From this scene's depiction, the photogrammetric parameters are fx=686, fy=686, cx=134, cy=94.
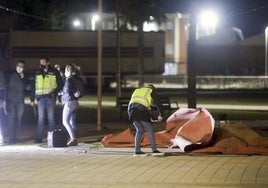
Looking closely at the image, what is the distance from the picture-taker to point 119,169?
11930 mm

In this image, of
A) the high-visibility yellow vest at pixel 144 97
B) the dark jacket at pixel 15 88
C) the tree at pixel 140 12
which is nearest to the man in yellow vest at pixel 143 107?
the high-visibility yellow vest at pixel 144 97

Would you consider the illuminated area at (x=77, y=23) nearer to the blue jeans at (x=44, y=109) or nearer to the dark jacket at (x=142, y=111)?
the blue jeans at (x=44, y=109)

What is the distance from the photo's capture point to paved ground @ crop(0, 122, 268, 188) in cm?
1052

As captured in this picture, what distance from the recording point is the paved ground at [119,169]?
10.5m

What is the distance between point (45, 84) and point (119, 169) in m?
4.52

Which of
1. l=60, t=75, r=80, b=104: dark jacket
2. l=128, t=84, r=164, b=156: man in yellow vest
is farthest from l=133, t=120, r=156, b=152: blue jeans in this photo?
l=60, t=75, r=80, b=104: dark jacket

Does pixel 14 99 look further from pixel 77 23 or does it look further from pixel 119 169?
pixel 77 23

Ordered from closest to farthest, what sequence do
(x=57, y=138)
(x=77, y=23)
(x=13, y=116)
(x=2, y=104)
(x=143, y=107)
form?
(x=143, y=107)
(x=57, y=138)
(x=2, y=104)
(x=13, y=116)
(x=77, y=23)

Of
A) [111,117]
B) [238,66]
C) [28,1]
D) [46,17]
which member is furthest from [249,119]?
[238,66]

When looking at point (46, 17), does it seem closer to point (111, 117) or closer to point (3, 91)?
point (111, 117)

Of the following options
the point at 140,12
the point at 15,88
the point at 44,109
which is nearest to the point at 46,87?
the point at 44,109

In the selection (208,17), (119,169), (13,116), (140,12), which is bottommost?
(119,169)

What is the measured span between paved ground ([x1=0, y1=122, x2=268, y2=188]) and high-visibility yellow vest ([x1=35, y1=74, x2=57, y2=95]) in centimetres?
135

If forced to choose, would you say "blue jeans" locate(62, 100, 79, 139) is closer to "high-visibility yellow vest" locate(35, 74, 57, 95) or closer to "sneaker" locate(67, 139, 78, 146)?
"sneaker" locate(67, 139, 78, 146)
